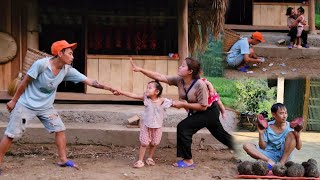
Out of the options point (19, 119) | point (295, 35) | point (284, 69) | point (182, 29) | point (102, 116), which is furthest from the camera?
point (295, 35)

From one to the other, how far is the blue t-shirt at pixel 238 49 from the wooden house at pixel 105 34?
2799mm

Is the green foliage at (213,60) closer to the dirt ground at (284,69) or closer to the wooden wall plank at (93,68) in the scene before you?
the dirt ground at (284,69)

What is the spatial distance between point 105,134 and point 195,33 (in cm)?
318

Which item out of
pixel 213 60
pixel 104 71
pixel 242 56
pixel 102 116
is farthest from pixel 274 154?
pixel 213 60

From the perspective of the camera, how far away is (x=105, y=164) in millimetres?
6328

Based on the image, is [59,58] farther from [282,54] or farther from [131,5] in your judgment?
[282,54]

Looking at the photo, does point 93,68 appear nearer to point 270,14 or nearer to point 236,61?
point 236,61

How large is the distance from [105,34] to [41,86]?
3.41m

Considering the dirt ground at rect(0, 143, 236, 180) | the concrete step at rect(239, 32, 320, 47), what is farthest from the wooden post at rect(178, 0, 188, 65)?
the concrete step at rect(239, 32, 320, 47)

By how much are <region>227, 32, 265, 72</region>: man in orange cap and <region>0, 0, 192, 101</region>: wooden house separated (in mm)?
2814

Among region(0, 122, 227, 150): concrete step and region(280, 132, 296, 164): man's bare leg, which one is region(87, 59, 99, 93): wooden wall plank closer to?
region(0, 122, 227, 150): concrete step

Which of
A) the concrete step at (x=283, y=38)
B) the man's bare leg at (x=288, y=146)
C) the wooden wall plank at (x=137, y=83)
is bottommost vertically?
the man's bare leg at (x=288, y=146)

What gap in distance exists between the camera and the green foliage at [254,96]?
1059 centimetres

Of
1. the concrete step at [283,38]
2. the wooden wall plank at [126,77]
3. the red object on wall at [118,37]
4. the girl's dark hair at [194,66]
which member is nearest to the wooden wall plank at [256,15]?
the concrete step at [283,38]
